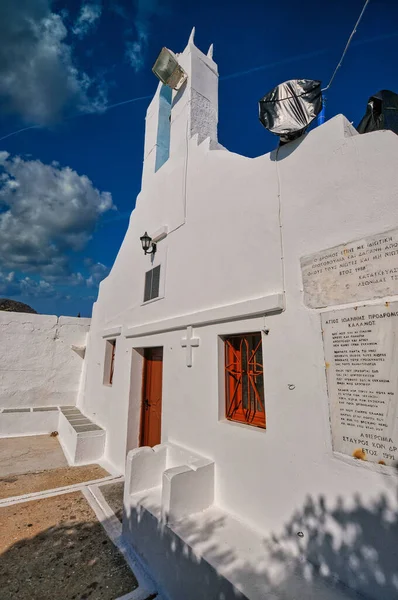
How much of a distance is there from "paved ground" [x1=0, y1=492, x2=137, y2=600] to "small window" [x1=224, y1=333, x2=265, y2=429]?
6.80 feet

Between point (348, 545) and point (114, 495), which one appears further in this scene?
point (114, 495)

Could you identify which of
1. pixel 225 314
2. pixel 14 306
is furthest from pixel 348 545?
pixel 14 306

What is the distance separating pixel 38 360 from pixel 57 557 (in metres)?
7.29

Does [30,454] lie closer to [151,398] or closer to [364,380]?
[151,398]

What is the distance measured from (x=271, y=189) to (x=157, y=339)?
3205 millimetres

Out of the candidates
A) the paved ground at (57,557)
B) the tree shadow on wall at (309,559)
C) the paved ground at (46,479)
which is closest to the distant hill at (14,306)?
the paved ground at (46,479)

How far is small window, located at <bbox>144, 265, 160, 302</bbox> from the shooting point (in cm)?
554

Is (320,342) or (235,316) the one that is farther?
(235,316)

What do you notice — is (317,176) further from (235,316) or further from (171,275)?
(171,275)

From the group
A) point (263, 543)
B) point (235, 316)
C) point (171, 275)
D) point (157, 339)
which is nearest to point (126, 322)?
point (157, 339)

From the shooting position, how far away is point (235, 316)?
11.2 ft

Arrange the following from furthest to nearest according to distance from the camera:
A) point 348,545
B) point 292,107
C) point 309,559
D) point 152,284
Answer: point 152,284 < point 292,107 < point 309,559 < point 348,545

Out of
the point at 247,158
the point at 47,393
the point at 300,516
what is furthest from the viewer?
the point at 47,393

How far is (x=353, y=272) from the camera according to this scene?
2.39m
